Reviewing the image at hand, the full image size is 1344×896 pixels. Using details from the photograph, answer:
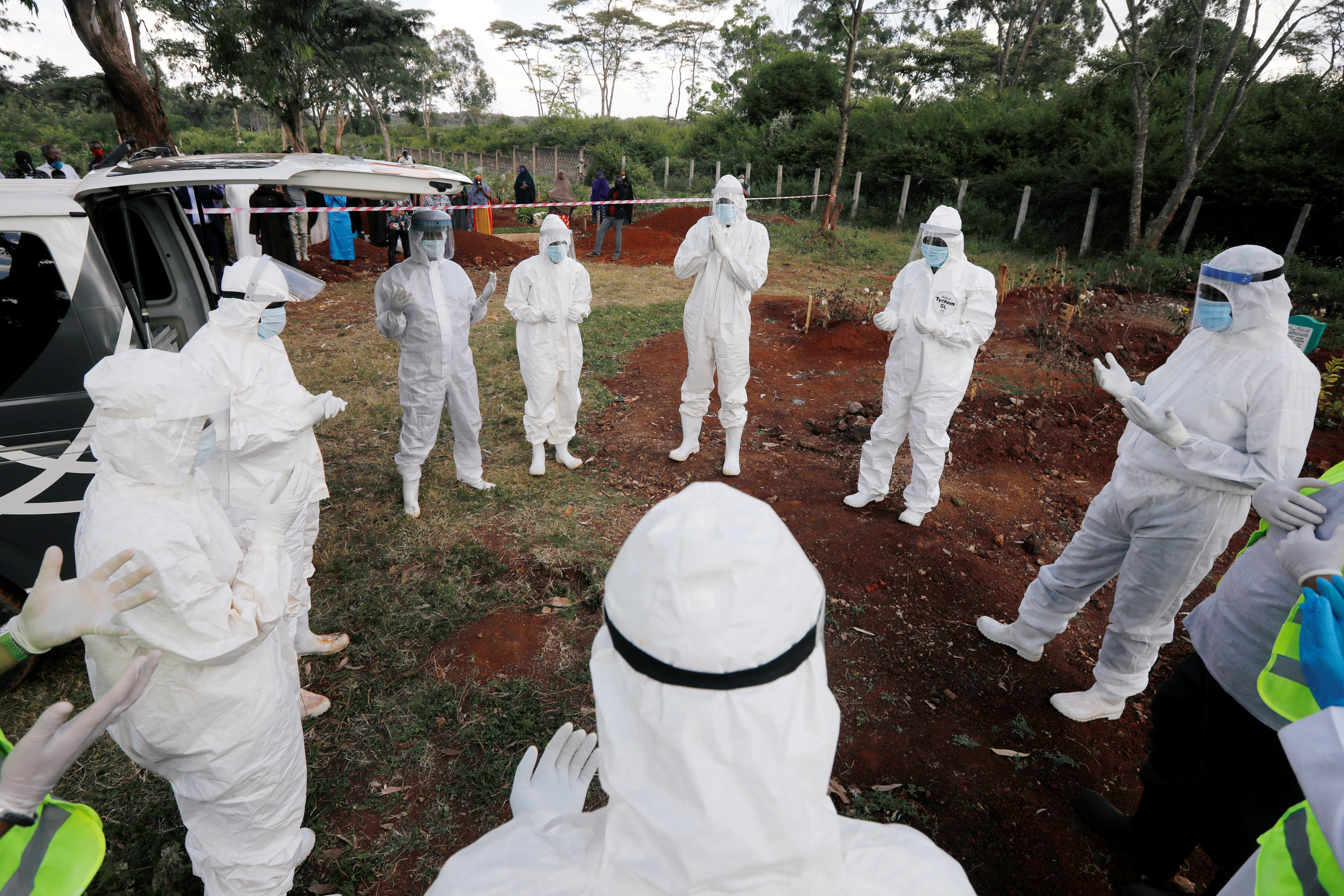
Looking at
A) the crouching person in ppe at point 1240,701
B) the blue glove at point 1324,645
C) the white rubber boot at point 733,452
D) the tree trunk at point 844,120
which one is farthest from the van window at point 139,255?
the tree trunk at point 844,120

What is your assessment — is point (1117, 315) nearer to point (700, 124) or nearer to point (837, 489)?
point (837, 489)

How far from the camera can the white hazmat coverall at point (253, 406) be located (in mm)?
2926

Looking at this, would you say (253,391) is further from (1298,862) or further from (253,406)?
(1298,862)

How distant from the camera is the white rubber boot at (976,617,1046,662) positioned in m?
3.53

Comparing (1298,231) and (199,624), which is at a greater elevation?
(1298,231)

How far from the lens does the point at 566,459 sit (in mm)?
5609

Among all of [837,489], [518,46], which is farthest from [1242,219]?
[518,46]

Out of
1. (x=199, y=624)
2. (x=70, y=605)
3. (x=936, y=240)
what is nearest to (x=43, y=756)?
(x=70, y=605)

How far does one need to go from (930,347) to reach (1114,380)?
166 centimetres

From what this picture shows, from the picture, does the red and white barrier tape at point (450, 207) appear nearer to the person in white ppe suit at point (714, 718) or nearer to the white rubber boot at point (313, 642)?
the white rubber boot at point (313, 642)

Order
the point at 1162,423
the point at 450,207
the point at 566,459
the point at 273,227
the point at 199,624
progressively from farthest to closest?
the point at 273,227 → the point at 450,207 → the point at 566,459 → the point at 1162,423 → the point at 199,624

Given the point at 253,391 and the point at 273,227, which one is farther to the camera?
the point at 273,227

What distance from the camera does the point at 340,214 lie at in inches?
481

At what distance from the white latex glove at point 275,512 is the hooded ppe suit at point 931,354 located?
3725 millimetres
